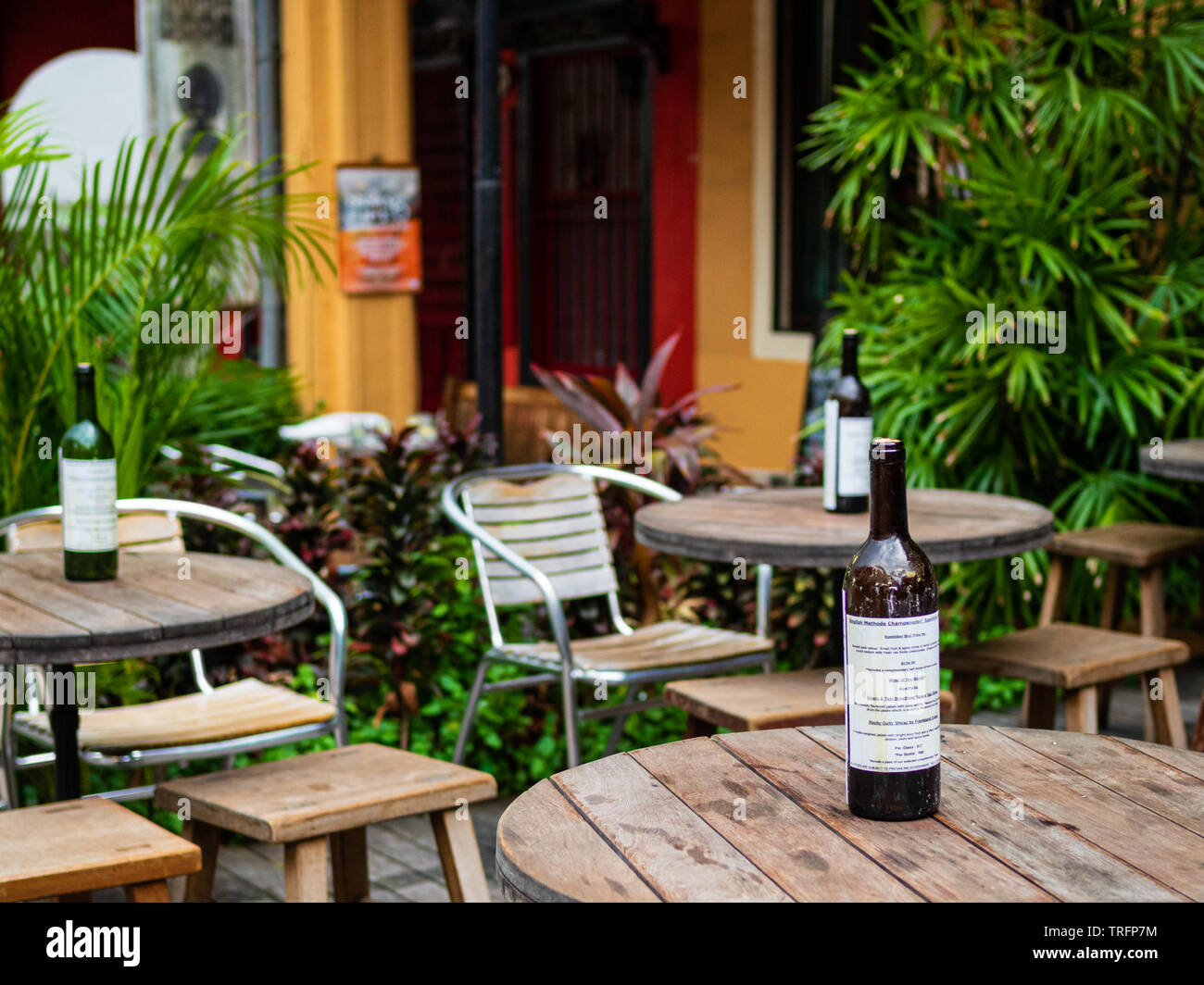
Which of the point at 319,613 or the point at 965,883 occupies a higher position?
the point at 965,883

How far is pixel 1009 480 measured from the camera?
→ 16.9 feet

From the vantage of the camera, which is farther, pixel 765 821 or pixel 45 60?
pixel 45 60

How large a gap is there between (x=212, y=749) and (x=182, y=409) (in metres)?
1.20

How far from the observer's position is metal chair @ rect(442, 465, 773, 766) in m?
3.59

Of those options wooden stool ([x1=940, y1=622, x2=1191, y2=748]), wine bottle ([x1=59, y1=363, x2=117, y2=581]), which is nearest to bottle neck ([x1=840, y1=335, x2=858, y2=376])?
wooden stool ([x1=940, y1=622, x2=1191, y2=748])

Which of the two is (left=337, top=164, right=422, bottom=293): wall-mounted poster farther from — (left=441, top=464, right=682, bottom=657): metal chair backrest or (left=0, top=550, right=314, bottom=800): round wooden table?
(left=0, top=550, right=314, bottom=800): round wooden table

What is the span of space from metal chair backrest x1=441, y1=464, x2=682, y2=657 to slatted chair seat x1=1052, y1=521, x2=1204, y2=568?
125 cm

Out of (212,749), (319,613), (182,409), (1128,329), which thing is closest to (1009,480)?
(1128,329)

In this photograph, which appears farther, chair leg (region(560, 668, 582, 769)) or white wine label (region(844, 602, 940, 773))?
chair leg (region(560, 668, 582, 769))

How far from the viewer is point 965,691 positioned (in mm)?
3658

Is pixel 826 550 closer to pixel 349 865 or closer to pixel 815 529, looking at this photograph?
pixel 815 529

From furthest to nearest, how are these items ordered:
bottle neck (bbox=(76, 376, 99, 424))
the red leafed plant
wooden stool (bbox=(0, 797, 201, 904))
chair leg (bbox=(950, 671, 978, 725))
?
the red leafed plant → chair leg (bbox=(950, 671, 978, 725)) → bottle neck (bbox=(76, 376, 99, 424)) → wooden stool (bbox=(0, 797, 201, 904))

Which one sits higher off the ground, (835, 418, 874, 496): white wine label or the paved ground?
(835, 418, 874, 496): white wine label
